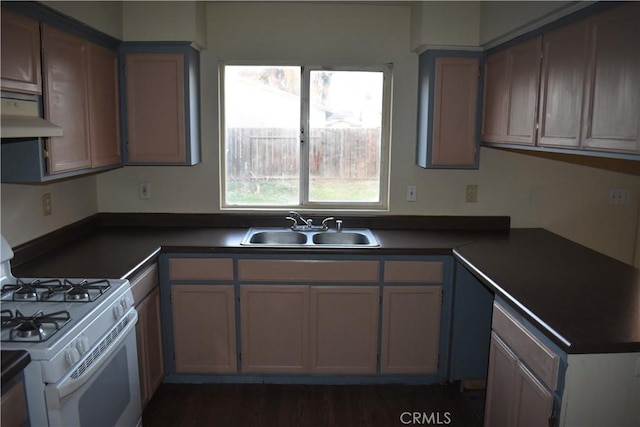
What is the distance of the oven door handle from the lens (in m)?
1.62

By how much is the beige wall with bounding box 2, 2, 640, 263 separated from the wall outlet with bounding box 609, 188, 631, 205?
29 millimetres

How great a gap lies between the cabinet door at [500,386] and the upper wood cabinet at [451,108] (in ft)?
4.24

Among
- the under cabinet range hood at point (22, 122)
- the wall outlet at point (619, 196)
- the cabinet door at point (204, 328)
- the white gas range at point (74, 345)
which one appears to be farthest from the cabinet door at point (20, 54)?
the wall outlet at point (619, 196)

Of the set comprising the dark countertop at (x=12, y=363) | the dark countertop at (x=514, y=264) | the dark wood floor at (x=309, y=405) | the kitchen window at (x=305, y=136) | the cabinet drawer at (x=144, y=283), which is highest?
the kitchen window at (x=305, y=136)

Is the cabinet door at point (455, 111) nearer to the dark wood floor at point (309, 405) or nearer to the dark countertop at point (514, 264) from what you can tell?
the dark countertop at point (514, 264)

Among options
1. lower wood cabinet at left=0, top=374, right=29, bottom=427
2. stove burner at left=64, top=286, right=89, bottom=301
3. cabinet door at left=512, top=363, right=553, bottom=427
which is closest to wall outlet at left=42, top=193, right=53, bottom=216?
stove burner at left=64, top=286, right=89, bottom=301

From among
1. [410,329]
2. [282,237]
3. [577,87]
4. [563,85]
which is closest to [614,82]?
[577,87]

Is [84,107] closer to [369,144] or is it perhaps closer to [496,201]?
[369,144]

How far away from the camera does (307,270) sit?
2.91m

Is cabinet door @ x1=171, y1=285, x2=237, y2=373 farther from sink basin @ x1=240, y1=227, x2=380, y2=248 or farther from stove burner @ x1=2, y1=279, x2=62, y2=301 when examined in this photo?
stove burner @ x1=2, y1=279, x2=62, y2=301

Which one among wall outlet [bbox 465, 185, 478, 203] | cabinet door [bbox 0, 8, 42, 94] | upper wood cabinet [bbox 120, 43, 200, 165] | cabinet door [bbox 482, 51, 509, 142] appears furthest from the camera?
wall outlet [bbox 465, 185, 478, 203]

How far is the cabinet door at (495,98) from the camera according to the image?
2.83 meters

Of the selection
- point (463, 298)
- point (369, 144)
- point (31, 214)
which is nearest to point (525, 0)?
point (369, 144)

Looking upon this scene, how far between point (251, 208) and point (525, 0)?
2087 mm
